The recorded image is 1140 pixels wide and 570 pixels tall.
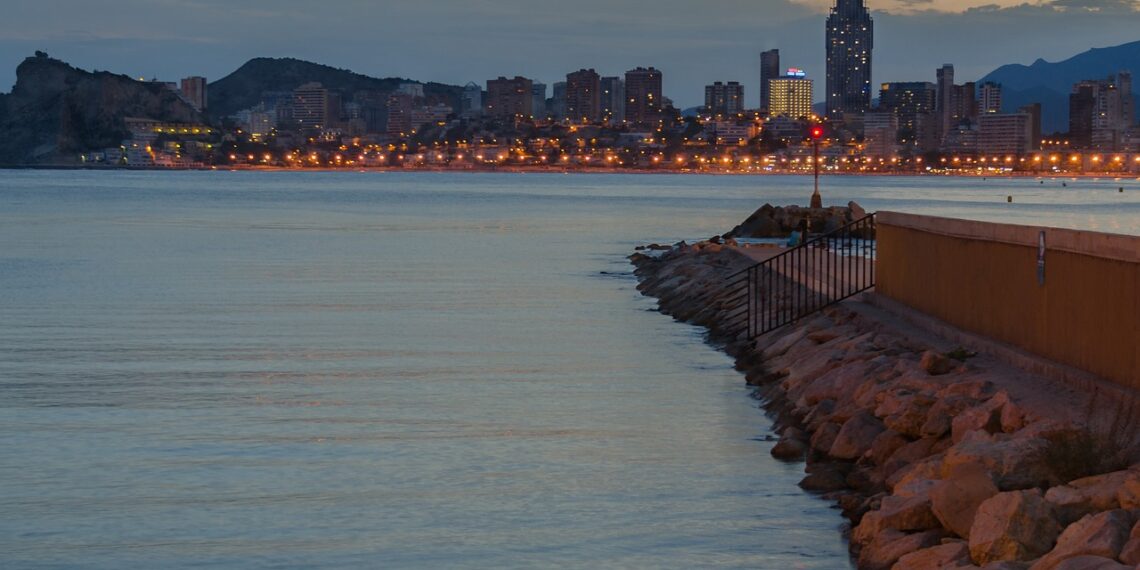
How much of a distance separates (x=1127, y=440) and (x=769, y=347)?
37.4ft

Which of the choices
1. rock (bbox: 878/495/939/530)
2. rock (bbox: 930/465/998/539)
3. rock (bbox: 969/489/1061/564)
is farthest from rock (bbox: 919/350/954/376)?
rock (bbox: 969/489/1061/564)

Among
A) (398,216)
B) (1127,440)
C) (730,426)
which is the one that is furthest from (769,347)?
(398,216)

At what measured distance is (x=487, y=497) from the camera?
13.4 m

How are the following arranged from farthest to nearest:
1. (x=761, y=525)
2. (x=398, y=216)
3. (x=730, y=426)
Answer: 1. (x=398, y=216)
2. (x=730, y=426)
3. (x=761, y=525)

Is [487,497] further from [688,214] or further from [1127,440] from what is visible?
[688,214]

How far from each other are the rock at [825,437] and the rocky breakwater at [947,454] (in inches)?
0.6

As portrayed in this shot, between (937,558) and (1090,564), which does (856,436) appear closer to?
(937,558)

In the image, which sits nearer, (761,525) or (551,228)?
(761,525)

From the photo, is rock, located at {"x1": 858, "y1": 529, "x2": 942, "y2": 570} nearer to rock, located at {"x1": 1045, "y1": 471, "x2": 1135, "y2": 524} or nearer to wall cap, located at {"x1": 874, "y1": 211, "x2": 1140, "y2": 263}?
rock, located at {"x1": 1045, "y1": 471, "x2": 1135, "y2": 524}

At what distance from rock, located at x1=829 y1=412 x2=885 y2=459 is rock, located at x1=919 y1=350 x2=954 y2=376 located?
104 cm

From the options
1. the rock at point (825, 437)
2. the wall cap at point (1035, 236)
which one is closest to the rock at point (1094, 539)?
the wall cap at point (1035, 236)

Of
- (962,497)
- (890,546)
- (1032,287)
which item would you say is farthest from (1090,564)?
(1032,287)

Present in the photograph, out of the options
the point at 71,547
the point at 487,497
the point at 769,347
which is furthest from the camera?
the point at 769,347

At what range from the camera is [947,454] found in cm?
1120
